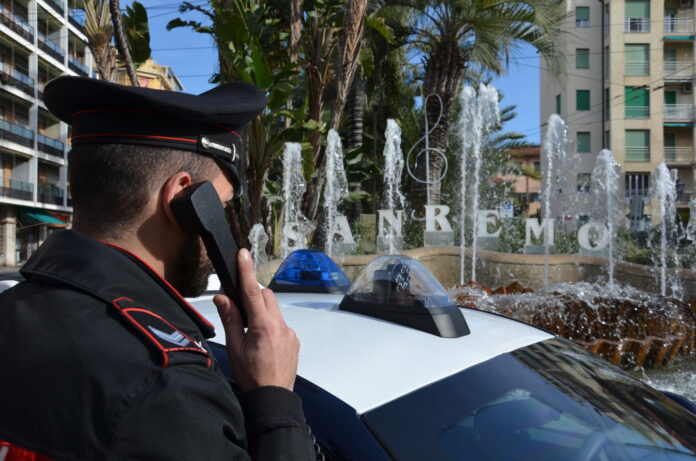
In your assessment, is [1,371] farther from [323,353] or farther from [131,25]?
[131,25]

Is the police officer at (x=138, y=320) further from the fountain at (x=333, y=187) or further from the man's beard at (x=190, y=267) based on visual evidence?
the fountain at (x=333, y=187)

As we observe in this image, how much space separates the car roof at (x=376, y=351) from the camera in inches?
59.6

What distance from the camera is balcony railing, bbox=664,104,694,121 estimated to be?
140 ft

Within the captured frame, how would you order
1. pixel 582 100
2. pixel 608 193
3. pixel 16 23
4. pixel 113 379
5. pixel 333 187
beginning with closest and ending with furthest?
1. pixel 113 379
2. pixel 333 187
3. pixel 608 193
4. pixel 16 23
5. pixel 582 100

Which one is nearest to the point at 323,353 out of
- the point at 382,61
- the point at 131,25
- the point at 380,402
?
the point at 380,402

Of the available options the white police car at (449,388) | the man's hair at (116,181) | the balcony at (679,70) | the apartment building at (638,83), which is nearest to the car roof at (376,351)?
the white police car at (449,388)

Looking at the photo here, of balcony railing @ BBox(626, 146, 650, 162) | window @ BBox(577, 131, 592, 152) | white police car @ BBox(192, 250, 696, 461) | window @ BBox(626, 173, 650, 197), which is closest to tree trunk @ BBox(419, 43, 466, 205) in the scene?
white police car @ BBox(192, 250, 696, 461)

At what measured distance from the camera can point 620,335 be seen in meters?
6.08

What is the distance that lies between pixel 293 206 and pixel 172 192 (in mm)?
12341

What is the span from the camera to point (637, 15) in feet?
139

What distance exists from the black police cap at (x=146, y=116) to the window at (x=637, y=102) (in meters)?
46.5

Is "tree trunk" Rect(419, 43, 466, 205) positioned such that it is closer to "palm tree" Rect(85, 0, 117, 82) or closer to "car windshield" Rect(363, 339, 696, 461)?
"palm tree" Rect(85, 0, 117, 82)

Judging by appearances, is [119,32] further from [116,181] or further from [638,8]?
[638,8]

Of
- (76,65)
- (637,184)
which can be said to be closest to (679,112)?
(637,184)
